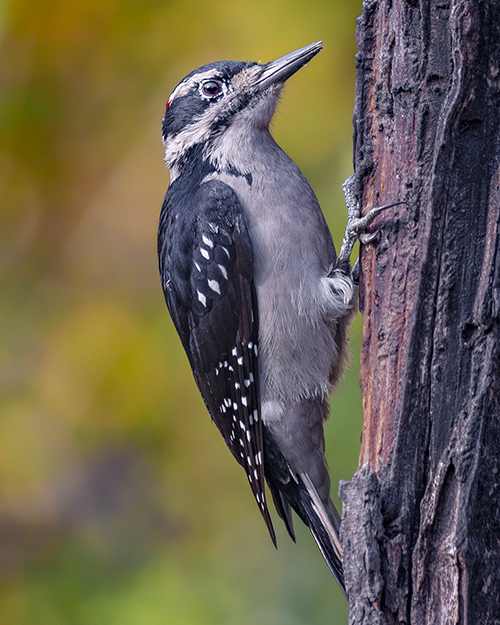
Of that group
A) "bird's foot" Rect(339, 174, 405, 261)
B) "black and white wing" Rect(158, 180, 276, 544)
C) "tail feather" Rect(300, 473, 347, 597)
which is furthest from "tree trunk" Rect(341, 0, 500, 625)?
"tail feather" Rect(300, 473, 347, 597)

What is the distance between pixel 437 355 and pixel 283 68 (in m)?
1.72

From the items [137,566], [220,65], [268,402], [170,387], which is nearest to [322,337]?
[268,402]

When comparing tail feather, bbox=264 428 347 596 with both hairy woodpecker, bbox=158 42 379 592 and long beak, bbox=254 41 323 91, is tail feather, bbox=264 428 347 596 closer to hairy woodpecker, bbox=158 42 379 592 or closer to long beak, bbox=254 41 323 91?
hairy woodpecker, bbox=158 42 379 592

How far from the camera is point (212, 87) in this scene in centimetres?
299

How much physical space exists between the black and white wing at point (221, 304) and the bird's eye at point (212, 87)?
55cm

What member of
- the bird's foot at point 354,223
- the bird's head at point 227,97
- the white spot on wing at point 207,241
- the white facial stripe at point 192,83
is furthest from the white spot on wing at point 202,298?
the white facial stripe at point 192,83

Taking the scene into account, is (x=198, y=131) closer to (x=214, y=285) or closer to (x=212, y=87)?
(x=212, y=87)

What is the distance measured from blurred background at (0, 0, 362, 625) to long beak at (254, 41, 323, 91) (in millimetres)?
986

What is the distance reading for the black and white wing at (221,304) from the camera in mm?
2629

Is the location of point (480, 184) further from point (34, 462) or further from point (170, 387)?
point (34, 462)

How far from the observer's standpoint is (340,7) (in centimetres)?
398

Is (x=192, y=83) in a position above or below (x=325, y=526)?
above

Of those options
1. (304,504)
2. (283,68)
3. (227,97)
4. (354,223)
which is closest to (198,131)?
(227,97)

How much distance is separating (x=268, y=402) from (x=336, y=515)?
0.58 m
